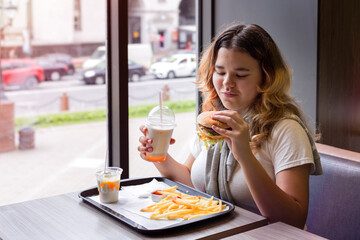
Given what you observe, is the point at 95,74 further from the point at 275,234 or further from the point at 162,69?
the point at 275,234

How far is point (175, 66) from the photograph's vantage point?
308 centimetres

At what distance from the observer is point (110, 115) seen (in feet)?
8.86

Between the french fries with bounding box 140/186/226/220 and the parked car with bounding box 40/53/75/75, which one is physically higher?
the parked car with bounding box 40/53/75/75

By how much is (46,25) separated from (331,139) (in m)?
1.63

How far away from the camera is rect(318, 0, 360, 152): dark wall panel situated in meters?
2.39

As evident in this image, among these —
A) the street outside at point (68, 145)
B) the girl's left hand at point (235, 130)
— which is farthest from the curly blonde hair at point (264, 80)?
the street outside at point (68, 145)

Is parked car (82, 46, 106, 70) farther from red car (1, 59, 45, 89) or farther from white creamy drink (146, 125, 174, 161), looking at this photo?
white creamy drink (146, 125, 174, 161)

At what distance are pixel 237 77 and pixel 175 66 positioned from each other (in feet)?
4.14

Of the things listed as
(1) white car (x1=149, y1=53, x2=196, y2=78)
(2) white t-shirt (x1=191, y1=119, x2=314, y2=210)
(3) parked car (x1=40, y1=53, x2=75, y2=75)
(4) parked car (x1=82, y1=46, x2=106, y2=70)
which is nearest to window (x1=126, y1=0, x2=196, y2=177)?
(1) white car (x1=149, y1=53, x2=196, y2=78)

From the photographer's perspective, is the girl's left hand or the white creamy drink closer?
the girl's left hand

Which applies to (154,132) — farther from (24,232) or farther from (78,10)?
(78,10)

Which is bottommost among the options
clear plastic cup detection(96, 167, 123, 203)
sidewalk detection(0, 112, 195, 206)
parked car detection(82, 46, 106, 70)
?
sidewalk detection(0, 112, 195, 206)

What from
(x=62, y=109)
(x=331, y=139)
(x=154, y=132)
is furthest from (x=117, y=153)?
(x=331, y=139)

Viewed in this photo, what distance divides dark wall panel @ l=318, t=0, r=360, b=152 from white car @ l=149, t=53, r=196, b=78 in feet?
3.06
